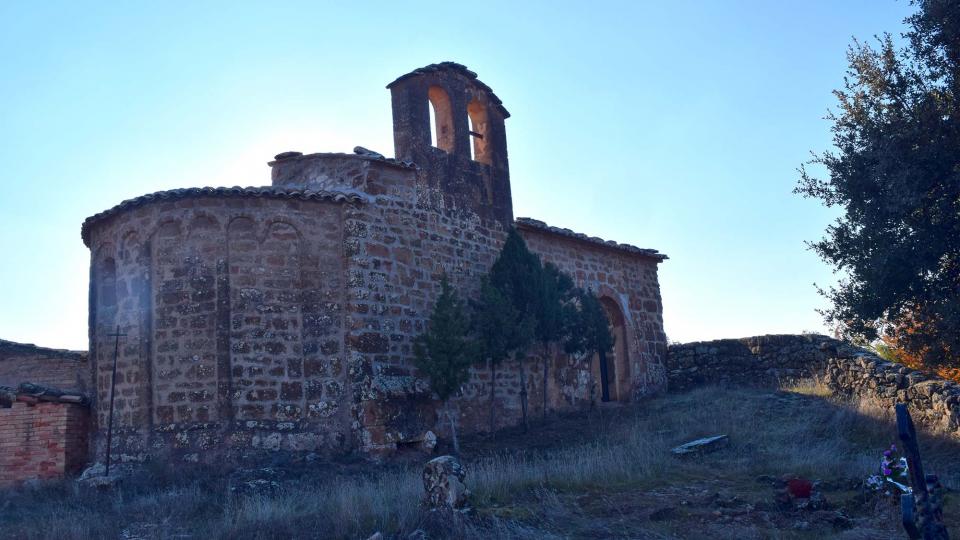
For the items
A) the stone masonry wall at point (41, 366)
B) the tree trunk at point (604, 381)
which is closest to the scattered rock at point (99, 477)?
the stone masonry wall at point (41, 366)

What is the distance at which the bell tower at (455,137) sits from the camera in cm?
1616

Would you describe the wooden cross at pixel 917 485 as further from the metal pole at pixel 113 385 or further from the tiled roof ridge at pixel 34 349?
the tiled roof ridge at pixel 34 349

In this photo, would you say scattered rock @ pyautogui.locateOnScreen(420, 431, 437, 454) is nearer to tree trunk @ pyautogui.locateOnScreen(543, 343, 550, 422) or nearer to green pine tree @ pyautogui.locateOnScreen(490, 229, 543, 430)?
green pine tree @ pyautogui.locateOnScreen(490, 229, 543, 430)

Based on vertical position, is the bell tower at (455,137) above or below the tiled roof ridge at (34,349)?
above

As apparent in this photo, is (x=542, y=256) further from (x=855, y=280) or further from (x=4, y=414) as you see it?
(x=4, y=414)

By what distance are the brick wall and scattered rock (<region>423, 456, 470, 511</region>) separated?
7.59m

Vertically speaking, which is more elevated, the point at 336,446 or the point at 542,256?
the point at 542,256

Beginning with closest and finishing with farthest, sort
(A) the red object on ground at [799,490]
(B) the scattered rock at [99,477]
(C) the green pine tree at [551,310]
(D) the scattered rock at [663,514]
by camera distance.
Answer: (D) the scattered rock at [663,514] < (A) the red object on ground at [799,490] < (B) the scattered rock at [99,477] < (C) the green pine tree at [551,310]

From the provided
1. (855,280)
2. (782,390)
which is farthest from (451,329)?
(782,390)

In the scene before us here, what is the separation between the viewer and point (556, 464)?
1198 cm

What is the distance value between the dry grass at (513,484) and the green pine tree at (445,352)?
46.6 inches

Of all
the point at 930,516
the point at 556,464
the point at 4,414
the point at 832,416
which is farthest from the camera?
the point at 832,416

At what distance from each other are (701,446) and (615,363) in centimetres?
673

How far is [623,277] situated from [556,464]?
9.39 metres
